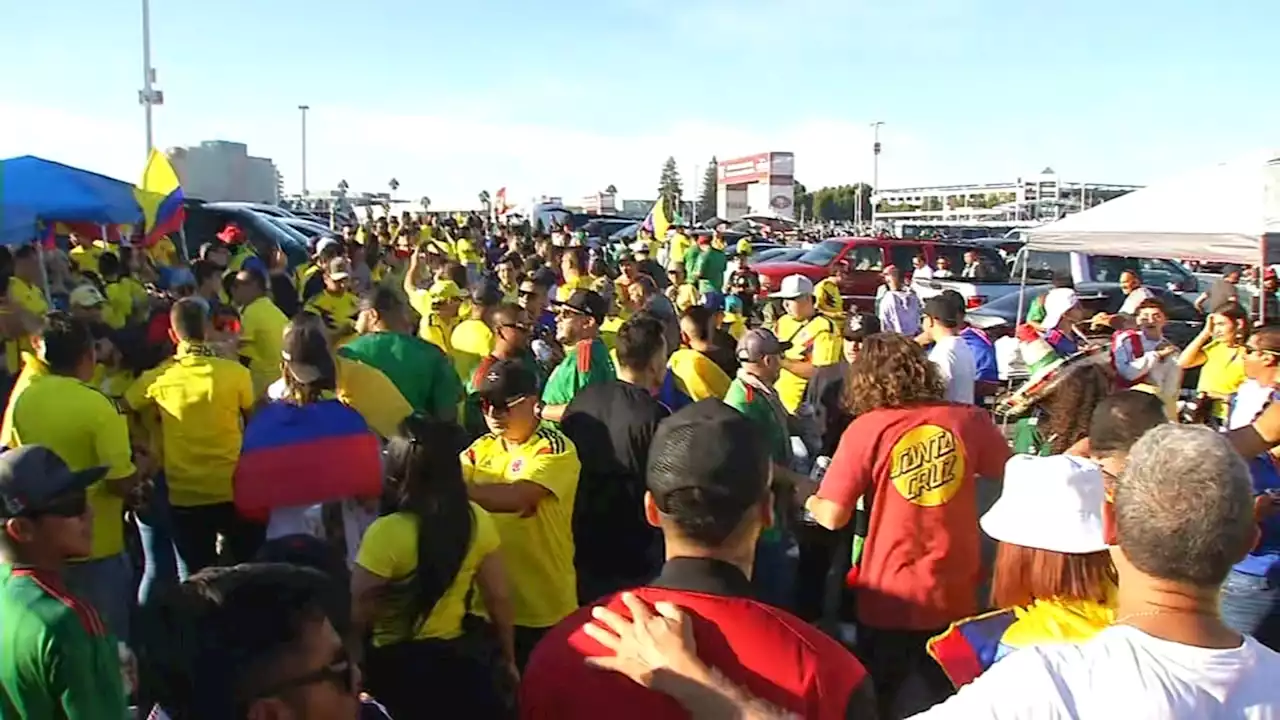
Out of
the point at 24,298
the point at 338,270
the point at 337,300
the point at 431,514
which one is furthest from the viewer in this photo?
the point at 337,300

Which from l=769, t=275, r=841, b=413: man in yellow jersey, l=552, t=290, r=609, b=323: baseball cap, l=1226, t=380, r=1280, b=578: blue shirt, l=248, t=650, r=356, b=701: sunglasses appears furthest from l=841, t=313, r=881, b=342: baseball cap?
l=248, t=650, r=356, b=701: sunglasses

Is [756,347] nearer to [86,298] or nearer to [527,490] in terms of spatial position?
[527,490]

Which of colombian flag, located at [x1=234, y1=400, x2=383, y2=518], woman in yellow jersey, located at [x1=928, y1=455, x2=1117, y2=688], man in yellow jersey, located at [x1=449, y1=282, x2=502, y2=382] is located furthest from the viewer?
man in yellow jersey, located at [x1=449, y1=282, x2=502, y2=382]

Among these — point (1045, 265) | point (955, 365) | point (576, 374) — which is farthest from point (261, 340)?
point (1045, 265)

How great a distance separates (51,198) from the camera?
10.9 m

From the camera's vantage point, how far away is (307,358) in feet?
13.7

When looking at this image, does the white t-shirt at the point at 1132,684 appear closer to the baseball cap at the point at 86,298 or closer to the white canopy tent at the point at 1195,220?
the baseball cap at the point at 86,298

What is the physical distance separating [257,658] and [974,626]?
164cm

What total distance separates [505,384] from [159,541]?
259 centimetres

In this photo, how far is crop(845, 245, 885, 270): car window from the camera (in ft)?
66.5

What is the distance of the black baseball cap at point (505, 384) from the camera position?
391 centimetres

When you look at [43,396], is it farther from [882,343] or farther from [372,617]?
[882,343]

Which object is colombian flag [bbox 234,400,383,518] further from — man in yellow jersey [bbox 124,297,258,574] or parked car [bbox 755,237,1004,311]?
parked car [bbox 755,237,1004,311]

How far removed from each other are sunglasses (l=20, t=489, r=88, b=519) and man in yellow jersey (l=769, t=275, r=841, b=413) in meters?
4.33
